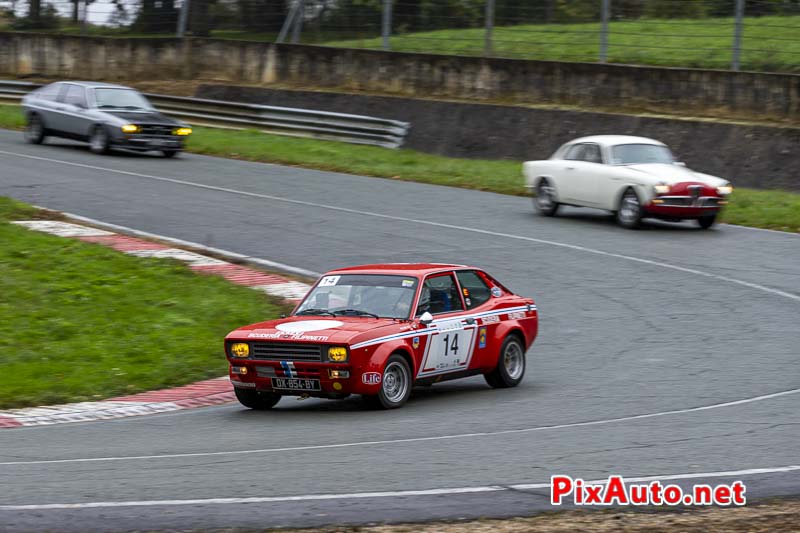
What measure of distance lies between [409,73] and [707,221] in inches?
543

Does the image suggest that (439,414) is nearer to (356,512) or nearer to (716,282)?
(356,512)

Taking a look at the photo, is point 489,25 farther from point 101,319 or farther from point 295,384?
point 295,384

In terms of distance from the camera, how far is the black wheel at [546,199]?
2292 centimetres

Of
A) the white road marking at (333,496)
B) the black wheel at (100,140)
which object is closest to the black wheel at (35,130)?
the black wheel at (100,140)

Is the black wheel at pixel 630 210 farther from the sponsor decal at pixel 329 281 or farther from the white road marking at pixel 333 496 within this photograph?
the white road marking at pixel 333 496

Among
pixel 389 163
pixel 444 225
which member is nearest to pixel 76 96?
pixel 389 163

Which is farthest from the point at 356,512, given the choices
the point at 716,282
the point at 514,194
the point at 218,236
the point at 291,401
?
the point at 514,194

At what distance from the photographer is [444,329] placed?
36.2 feet

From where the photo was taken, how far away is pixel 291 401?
11461 mm

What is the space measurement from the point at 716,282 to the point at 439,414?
778 centimetres

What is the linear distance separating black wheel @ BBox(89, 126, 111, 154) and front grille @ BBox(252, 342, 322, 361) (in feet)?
62.7

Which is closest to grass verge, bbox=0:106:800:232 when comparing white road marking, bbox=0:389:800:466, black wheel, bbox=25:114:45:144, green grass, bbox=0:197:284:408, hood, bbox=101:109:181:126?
Answer: hood, bbox=101:109:181:126

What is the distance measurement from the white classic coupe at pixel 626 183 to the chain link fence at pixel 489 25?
23.3 feet

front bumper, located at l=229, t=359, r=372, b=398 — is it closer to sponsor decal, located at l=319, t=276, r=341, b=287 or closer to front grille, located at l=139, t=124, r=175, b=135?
sponsor decal, located at l=319, t=276, r=341, b=287
